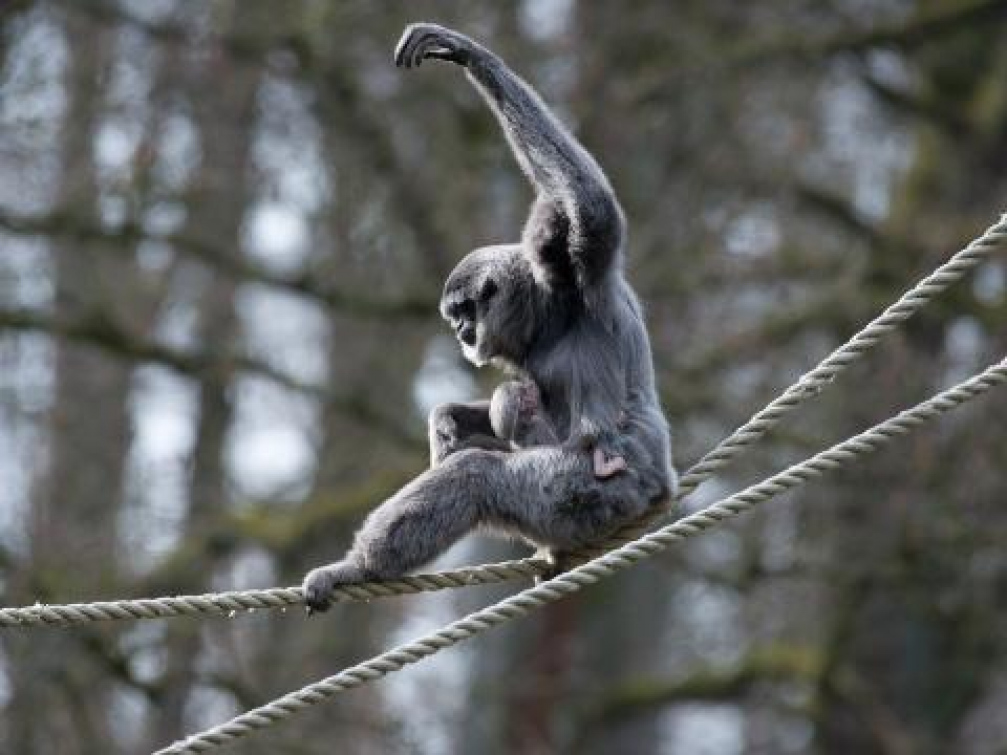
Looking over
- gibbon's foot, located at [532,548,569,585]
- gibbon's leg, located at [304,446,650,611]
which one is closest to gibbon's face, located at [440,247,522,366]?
gibbon's leg, located at [304,446,650,611]

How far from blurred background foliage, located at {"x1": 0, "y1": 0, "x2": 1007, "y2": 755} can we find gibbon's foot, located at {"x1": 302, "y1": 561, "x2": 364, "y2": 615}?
626 centimetres

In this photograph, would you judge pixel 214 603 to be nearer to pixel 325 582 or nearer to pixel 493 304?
pixel 325 582

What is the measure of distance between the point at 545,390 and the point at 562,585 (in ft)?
5.43

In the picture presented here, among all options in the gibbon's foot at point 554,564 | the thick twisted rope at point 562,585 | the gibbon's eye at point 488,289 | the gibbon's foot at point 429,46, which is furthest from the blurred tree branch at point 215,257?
the thick twisted rope at point 562,585

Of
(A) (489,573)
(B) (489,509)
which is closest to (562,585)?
(A) (489,573)

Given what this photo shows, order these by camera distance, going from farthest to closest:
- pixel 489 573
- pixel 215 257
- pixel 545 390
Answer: pixel 215 257
pixel 545 390
pixel 489 573

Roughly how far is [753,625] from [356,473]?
4.78 meters

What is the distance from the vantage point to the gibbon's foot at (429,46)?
26.7 ft

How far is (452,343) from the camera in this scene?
17.0 metres

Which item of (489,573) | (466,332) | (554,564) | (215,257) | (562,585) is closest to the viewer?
(562,585)

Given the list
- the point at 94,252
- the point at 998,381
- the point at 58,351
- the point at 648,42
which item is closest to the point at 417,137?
the point at 648,42

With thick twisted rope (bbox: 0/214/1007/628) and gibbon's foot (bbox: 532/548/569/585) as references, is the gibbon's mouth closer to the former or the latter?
gibbon's foot (bbox: 532/548/569/585)

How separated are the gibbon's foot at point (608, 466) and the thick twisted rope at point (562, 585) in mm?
877

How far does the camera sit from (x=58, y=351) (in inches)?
847
